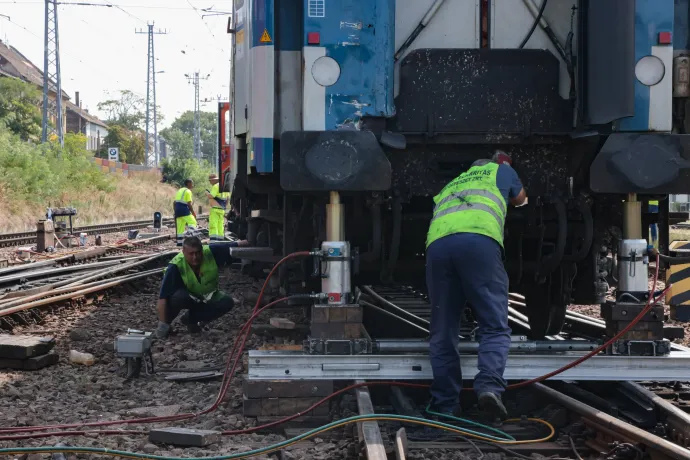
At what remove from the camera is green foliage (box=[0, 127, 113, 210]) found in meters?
31.6

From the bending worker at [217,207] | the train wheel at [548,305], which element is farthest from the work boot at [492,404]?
the bending worker at [217,207]

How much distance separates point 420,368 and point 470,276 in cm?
64

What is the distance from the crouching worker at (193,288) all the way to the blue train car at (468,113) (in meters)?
1.90

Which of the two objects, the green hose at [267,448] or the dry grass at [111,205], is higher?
the dry grass at [111,205]

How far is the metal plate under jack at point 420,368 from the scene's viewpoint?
4.89 meters

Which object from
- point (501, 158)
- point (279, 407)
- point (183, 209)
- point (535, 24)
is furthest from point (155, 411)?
point (183, 209)

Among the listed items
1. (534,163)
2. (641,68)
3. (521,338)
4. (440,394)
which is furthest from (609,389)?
(641,68)

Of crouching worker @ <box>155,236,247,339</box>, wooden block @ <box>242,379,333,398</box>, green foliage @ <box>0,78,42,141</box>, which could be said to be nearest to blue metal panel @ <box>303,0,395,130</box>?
wooden block @ <box>242,379,333,398</box>

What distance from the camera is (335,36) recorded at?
5.37 m

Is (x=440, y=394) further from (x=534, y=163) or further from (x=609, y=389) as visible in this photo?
(x=534, y=163)

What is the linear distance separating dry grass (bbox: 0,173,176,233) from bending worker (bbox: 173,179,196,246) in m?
8.88

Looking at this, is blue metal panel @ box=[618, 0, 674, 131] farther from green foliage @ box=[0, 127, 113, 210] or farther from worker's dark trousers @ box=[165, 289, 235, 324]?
green foliage @ box=[0, 127, 113, 210]

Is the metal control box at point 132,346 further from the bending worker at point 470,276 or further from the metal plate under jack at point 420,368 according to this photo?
the bending worker at point 470,276

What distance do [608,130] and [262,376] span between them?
266 centimetres
